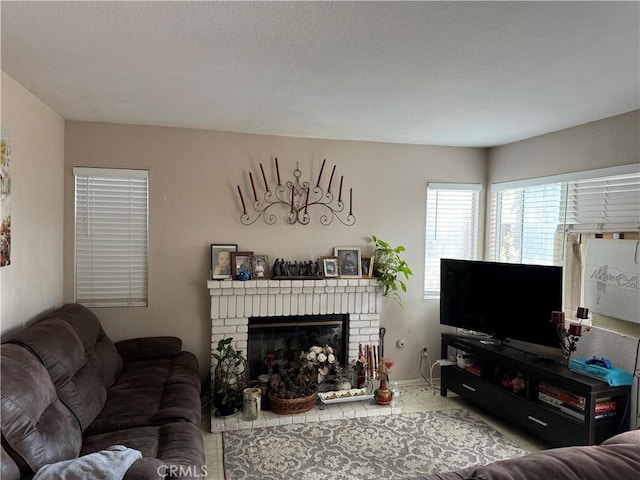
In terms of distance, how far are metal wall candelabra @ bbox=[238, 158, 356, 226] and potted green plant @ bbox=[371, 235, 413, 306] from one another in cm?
40

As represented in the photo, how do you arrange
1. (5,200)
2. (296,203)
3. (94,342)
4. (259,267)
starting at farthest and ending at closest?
1. (296,203)
2. (259,267)
3. (94,342)
4. (5,200)

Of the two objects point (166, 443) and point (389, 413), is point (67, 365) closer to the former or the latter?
point (166, 443)

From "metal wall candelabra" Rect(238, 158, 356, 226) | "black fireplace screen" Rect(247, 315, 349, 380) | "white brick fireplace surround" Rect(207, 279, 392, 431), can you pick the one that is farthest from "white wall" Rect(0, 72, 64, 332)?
"black fireplace screen" Rect(247, 315, 349, 380)

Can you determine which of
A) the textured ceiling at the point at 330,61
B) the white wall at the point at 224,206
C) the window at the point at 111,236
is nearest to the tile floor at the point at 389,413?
the white wall at the point at 224,206

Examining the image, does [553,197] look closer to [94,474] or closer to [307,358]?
[307,358]

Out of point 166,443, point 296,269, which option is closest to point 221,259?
point 296,269

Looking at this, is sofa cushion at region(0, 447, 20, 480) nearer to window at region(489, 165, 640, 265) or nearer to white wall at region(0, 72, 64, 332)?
white wall at region(0, 72, 64, 332)

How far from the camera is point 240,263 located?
12.8 ft

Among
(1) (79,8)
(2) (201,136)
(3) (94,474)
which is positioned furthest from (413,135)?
(3) (94,474)

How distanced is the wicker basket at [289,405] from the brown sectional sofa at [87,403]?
0.72 m

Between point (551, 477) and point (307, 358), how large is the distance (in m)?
2.99

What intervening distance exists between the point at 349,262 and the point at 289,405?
144 cm

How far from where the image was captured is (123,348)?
359 cm

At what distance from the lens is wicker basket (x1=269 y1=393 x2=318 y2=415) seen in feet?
11.7
